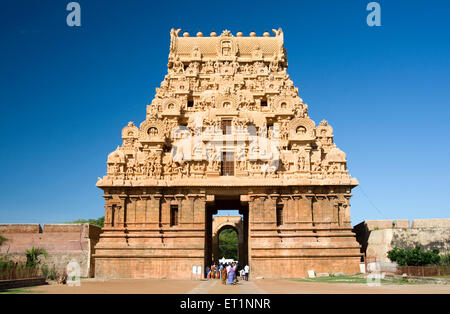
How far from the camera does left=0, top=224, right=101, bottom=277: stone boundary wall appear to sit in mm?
33062

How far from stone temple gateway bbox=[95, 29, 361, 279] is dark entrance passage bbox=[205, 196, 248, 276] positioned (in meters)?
1.39

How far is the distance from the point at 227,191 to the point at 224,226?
51.8 ft

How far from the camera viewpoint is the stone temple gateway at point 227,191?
100ft

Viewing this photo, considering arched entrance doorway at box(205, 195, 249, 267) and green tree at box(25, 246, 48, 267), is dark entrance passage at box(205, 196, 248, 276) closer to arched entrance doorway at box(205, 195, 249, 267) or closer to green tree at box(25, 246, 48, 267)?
arched entrance doorway at box(205, 195, 249, 267)

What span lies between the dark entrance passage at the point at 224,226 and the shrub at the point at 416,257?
11.4 m

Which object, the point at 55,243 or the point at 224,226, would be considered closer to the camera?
the point at 55,243

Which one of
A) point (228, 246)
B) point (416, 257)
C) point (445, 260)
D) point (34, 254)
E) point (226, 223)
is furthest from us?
point (228, 246)

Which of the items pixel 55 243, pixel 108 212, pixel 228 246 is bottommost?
pixel 228 246

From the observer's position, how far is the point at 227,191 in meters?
31.8

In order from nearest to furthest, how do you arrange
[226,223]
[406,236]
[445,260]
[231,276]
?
[231,276], [445,260], [406,236], [226,223]

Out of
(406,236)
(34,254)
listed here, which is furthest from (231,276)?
(34,254)

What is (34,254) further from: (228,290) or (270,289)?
(270,289)
